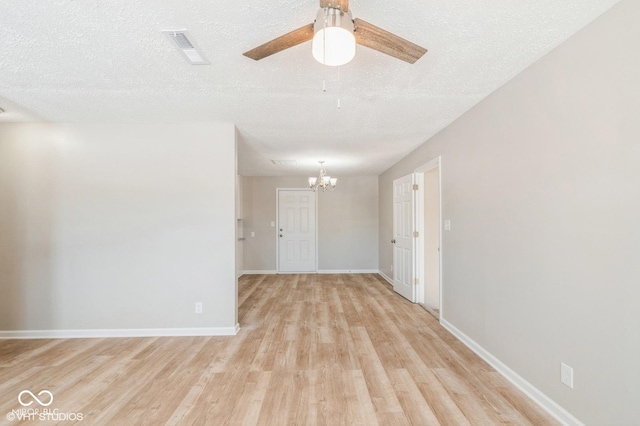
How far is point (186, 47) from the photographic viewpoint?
1.89m

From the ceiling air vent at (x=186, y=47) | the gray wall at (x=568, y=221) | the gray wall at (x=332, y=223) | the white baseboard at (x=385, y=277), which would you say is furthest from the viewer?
the gray wall at (x=332, y=223)

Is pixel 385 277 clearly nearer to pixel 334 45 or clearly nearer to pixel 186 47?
pixel 186 47

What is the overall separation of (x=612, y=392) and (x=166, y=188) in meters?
3.91

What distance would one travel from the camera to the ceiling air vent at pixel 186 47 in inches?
68.8

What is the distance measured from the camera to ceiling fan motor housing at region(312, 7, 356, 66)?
1.24 metres

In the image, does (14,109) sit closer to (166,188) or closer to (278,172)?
(166,188)

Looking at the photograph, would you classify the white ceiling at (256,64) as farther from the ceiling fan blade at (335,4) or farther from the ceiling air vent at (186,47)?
the ceiling fan blade at (335,4)

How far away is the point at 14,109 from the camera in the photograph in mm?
2959

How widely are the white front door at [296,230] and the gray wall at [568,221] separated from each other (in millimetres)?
4622

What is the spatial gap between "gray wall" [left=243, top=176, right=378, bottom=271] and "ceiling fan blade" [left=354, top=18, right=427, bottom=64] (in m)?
5.73

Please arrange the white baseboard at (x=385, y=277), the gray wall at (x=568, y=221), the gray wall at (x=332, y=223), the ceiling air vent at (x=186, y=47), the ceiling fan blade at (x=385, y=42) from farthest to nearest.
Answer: the gray wall at (x=332, y=223), the white baseboard at (x=385, y=277), the ceiling air vent at (x=186, y=47), the gray wall at (x=568, y=221), the ceiling fan blade at (x=385, y=42)

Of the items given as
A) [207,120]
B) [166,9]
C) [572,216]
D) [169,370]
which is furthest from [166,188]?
[572,216]

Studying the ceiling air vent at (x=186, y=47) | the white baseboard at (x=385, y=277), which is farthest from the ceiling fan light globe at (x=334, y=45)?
the white baseboard at (x=385, y=277)

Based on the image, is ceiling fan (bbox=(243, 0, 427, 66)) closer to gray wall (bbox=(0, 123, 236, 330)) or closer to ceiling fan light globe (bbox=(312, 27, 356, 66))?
ceiling fan light globe (bbox=(312, 27, 356, 66))
